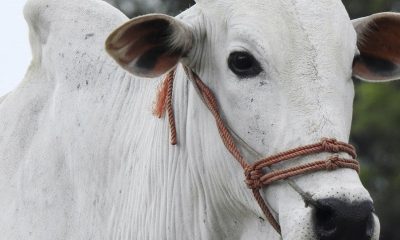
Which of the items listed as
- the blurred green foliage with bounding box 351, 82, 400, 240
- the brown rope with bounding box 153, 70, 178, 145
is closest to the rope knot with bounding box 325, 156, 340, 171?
the brown rope with bounding box 153, 70, 178, 145

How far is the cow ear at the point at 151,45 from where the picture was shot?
19.5 feet

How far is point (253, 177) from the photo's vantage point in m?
5.69

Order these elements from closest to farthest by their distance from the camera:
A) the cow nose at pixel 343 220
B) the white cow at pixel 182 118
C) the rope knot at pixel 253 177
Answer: the cow nose at pixel 343 220, the white cow at pixel 182 118, the rope knot at pixel 253 177

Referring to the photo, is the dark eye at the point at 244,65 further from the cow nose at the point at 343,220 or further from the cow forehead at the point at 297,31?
the cow nose at the point at 343,220

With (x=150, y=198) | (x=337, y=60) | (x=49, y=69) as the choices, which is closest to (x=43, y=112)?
(x=49, y=69)

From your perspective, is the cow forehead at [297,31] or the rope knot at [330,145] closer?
the rope knot at [330,145]

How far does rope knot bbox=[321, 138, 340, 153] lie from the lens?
5.45 meters

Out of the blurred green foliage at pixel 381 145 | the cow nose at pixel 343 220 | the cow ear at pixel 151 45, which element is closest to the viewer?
the cow nose at pixel 343 220

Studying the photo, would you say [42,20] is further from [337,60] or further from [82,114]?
[337,60]

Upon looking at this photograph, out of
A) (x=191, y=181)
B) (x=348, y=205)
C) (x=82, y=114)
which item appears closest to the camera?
(x=348, y=205)

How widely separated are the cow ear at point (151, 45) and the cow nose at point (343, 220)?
115cm

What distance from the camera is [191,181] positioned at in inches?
243

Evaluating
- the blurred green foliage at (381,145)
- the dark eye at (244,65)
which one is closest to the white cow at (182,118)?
the dark eye at (244,65)

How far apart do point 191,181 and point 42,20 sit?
5.23 feet
